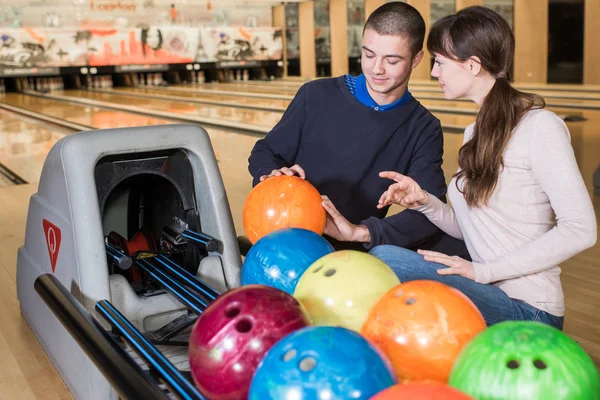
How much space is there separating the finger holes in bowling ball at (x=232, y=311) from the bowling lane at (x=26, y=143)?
3.38m

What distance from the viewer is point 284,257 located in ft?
4.59

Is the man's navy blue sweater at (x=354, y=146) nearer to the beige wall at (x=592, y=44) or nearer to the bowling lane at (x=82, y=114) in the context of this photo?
the bowling lane at (x=82, y=114)

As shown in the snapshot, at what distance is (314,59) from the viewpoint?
13305 millimetres

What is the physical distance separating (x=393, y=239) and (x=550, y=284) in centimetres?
45

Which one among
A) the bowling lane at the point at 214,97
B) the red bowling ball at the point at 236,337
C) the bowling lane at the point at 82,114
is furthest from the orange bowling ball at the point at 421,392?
the bowling lane at the point at 214,97

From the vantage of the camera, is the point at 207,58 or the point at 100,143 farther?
the point at 207,58

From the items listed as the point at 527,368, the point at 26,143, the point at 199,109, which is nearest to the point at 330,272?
the point at 527,368

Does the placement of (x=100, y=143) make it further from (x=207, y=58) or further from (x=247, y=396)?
(x=207, y=58)

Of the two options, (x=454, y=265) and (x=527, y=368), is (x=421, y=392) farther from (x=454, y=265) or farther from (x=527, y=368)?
(x=454, y=265)

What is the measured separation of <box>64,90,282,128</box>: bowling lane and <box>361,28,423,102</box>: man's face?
14.6 ft

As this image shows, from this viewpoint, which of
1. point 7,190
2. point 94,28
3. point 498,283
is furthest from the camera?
point 94,28

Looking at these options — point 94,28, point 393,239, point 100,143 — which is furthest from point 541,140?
point 94,28

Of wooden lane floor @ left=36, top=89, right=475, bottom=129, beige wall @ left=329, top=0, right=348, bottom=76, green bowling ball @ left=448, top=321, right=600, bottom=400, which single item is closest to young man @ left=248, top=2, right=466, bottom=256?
green bowling ball @ left=448, top=321, right=600, bottom=400

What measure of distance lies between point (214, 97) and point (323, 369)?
8832 millimetres
